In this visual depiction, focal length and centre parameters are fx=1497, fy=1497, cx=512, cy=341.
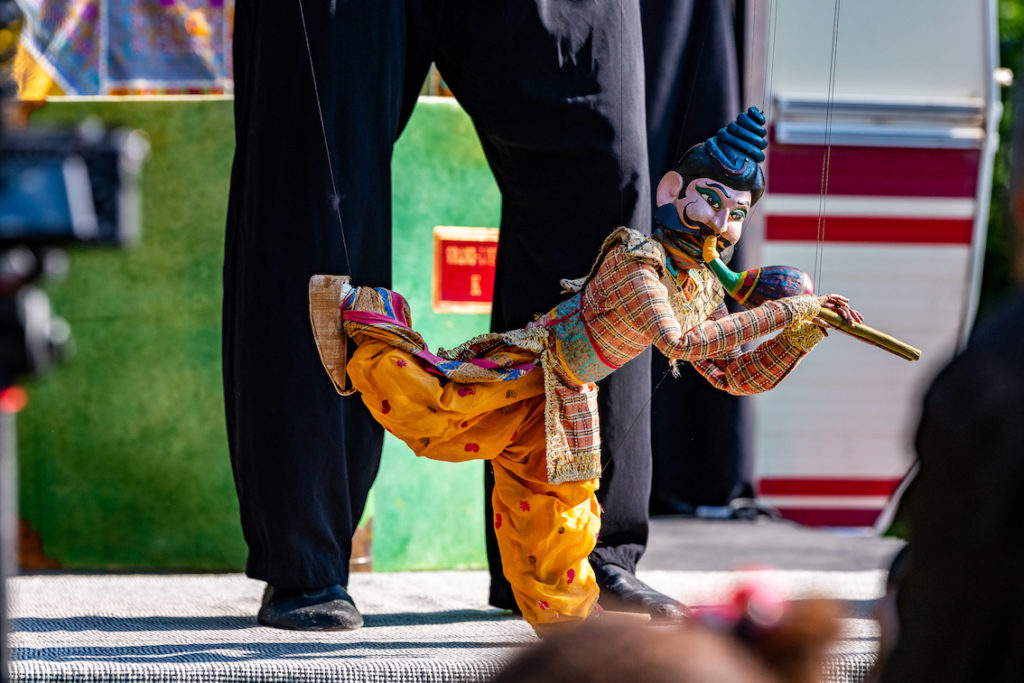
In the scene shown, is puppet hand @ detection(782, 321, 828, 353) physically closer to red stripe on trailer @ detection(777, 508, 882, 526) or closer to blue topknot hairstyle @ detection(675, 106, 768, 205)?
blue topknot hairstyle @ detection(675, 106, 768, 205)

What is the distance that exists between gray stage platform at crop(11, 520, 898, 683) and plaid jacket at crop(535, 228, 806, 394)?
20.0 inches

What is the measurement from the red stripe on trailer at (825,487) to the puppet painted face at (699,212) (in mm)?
2190

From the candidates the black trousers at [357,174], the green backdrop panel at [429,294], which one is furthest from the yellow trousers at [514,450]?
the green backdrop panel at [429,294]

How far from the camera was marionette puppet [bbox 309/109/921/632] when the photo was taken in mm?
2574

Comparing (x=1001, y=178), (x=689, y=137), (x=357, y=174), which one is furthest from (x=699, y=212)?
(x=1001, y=178)

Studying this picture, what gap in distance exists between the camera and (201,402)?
11.8ft

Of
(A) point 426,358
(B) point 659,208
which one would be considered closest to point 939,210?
(B) point 659,208

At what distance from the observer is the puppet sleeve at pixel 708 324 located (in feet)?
8.29

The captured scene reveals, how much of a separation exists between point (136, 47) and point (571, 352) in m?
1.73

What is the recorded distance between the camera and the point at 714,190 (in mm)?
2648

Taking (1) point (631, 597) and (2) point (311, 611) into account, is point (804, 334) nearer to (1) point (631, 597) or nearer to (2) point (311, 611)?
(1) point (631, 597)

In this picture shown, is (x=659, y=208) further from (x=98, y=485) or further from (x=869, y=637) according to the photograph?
(x=98, y=485)

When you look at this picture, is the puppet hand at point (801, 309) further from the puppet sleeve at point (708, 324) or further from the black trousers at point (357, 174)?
the black trousers at point (357, 174)

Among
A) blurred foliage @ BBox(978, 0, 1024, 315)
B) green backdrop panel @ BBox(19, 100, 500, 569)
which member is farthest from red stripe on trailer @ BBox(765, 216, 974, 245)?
blurred foliage @ BBox(978, 0, 1024, 315)
